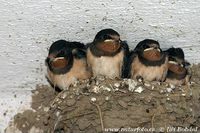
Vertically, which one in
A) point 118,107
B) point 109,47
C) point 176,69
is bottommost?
point 118,107

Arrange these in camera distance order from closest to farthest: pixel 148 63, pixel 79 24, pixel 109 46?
pixel 79 24 → pixel 109 46 → pixel 148 63

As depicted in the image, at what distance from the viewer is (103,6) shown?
3.96 metres

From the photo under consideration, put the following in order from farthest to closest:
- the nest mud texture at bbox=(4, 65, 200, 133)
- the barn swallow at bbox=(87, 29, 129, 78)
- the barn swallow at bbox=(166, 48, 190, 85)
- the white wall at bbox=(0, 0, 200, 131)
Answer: the barn swallow at bbox=(166, 48, 190, 85)
the barn swallow at bbox=(87, 29, 129, 78)
the nest mud texture at bbox=(4, 65, 200, 133)
the white wall at bbox=(0, 0, 200, 131)

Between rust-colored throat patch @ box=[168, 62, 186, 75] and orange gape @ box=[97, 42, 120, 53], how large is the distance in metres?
0.56

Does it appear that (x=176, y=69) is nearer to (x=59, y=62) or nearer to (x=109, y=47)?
(x=109, y=47)

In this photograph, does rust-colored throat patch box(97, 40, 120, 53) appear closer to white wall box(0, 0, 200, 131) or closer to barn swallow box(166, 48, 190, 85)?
white wall box(0, 0, 200, 131)

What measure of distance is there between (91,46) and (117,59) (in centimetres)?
21

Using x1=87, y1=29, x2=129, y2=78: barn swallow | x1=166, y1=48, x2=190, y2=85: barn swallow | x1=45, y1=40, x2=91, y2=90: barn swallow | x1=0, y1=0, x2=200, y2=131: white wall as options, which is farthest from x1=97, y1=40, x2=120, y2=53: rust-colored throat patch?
x1=166, y1=48, x2=190, y2=85: barn swallow

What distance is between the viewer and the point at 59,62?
436 cm

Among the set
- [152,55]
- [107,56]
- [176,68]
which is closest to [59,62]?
[107,56]

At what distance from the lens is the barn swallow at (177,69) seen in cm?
454

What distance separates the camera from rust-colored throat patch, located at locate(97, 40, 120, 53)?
4.29m

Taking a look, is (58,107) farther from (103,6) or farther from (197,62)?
(197,62)

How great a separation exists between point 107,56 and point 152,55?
32 cm
